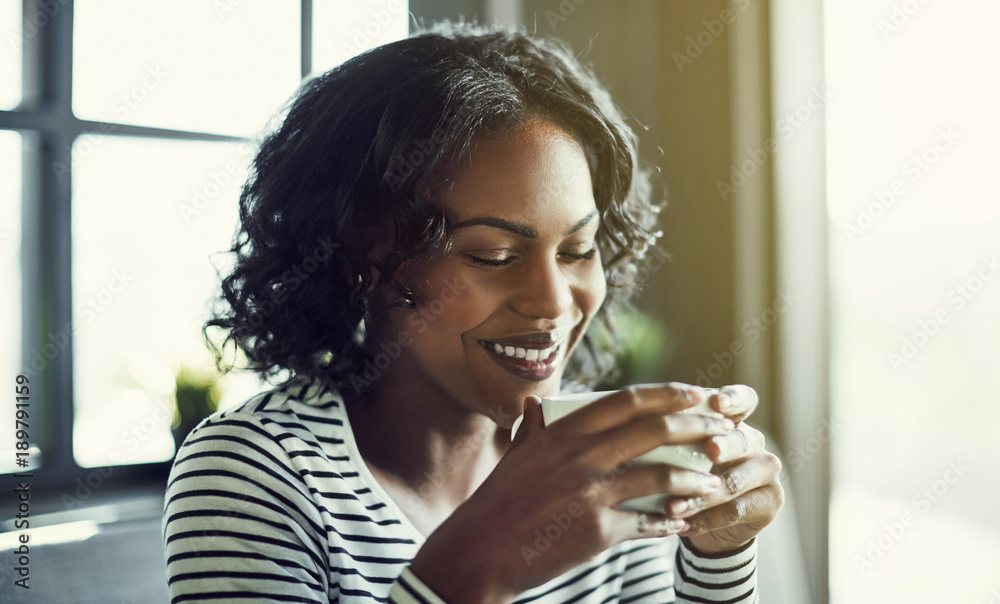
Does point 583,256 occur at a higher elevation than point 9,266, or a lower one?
higher

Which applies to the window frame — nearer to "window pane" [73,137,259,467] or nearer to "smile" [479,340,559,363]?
"window pane" [73,137,259,467]

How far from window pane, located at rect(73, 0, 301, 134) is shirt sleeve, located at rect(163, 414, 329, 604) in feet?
5.57

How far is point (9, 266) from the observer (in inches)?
81.5

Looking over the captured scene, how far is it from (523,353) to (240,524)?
407 millimetres

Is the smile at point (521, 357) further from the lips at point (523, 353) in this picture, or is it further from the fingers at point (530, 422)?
the fingers at point (530, 422)

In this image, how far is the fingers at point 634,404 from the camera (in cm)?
59

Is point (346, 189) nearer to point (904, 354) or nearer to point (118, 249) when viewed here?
point (904, 354)

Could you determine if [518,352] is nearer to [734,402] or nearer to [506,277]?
[506,277]

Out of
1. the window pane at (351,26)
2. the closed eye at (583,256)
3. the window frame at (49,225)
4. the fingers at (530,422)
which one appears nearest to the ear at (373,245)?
the closed eye at (583,256)

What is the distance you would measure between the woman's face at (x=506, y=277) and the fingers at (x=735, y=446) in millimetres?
292

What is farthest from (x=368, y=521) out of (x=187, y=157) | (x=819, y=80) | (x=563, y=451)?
(x=187, y=157)

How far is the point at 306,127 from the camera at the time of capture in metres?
1.05

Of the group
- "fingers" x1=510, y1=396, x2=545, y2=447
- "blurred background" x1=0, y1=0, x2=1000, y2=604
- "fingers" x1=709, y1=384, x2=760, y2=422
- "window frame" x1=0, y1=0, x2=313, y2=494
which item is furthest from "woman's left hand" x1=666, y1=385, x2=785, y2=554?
"window frame" x1=0, y1=0, x2=313, y2=494

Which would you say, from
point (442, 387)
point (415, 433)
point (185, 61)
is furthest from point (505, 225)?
point (185, 61)
